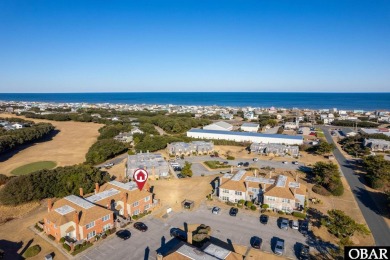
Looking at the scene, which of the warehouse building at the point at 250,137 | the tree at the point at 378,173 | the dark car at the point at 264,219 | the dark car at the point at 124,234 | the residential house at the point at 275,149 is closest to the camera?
the dark car at the point at 124,234

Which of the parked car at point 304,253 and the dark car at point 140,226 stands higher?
the parked car at point 304,253

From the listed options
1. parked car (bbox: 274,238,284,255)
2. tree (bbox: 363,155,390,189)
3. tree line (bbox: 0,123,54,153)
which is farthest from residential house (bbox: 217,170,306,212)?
tree line (bbox: 0,123,54,153)

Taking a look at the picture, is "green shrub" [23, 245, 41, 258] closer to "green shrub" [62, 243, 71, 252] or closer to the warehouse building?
"green shrub" [62, 243, 71, 252]

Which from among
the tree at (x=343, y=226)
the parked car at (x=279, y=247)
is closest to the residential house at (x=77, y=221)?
the parked car at (x=279, y=247)

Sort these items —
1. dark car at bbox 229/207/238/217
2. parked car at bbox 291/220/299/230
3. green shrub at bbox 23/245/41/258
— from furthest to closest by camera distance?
1. dark car at bbox 229/207/238/217
2. parked car at bbox 291/220/299/230
3. green shrub at bbox 23/245/41/258

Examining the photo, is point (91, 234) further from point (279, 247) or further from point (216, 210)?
point (279, 247)

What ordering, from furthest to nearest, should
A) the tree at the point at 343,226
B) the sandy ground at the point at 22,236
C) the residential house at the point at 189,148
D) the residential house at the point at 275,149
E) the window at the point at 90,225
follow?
the residential house at the point at 189,148 → the residential house at the point at 275,149 → the window at the point at 90,225 → the tree at the point at 343,226 → the sandy ground at the point at 22,236

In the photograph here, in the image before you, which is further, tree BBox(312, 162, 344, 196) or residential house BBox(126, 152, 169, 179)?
residential house BBox(126, 152, 169, 179)

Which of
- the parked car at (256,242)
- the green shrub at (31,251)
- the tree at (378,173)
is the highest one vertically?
the tree at (378,173)

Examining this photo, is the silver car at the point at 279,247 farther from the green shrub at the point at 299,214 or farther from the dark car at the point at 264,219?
the green shrub at the point at 299,214
